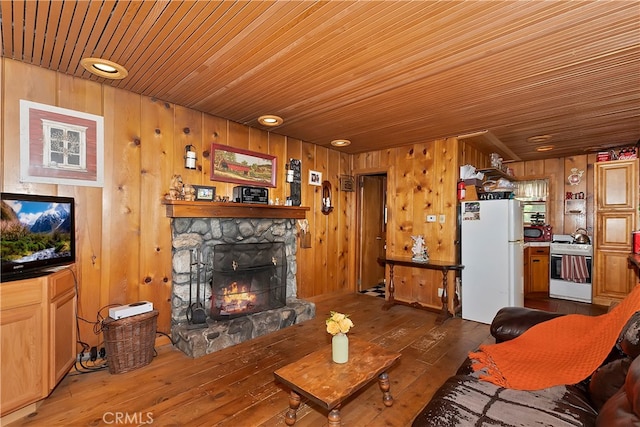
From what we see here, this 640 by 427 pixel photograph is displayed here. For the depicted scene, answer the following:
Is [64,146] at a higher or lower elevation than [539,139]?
lower

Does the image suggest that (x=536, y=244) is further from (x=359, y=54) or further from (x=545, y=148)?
(x=359, y=54)

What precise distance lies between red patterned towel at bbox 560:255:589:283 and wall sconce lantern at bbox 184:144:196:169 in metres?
5.54

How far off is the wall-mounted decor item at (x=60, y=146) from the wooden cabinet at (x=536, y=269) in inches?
236

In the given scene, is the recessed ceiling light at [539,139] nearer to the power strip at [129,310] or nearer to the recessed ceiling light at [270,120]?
the recessed ceiling light at [270,120]

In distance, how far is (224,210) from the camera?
3158 mm

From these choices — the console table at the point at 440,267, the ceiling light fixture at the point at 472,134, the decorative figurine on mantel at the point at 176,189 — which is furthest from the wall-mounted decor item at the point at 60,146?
the ceiling light fixture at the point at 472,134

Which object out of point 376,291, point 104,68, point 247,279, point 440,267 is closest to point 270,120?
Answer: point 104,68

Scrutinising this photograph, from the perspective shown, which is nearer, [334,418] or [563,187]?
[334,418]

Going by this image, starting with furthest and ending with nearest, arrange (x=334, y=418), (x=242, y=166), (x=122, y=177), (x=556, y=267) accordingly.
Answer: (x=556, y=267)
(x=242, y=166)
(x=122, y=177)
(x=334, y=418)

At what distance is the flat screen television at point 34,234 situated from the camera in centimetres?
190

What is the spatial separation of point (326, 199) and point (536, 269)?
3.70 metres

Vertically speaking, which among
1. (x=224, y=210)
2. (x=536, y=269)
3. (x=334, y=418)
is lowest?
(x=334, y=418)

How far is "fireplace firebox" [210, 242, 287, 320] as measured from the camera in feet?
10.4

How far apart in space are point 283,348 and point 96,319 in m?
1.64
